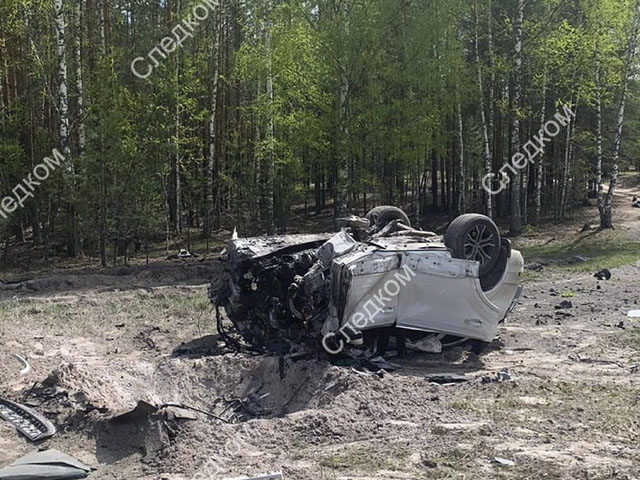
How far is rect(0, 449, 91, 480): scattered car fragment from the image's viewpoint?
498 cm

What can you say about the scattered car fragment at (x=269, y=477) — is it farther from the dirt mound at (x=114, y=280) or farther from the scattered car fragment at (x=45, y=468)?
the dirt mound at (x=114, y=280)

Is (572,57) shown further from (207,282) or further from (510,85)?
(207,282)

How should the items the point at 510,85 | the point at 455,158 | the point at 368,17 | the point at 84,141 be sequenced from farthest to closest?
1. the point at 455,158
2. the point at 510,85
3. the point at 368,17
4. the point at 84,141

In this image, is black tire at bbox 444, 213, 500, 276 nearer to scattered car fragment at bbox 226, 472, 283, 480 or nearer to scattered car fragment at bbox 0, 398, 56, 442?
scattered car fragment at bbox 226, 472, 283, 480

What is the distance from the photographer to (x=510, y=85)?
24.9m

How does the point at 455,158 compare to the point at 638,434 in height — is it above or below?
above

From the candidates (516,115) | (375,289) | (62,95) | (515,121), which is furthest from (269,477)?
(515,121)

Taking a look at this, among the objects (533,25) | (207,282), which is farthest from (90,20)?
(533,25)

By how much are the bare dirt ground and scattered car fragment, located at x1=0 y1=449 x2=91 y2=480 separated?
0.22 metres

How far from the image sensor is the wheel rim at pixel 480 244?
801cm

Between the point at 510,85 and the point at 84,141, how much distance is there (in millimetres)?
15129

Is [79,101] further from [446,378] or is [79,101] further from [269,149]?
[446,378]

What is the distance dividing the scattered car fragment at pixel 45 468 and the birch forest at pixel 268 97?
12.1 metres

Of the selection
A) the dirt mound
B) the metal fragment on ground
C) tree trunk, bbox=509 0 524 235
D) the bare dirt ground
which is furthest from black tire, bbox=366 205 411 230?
tree trunk, bbox=509 0 524 235
